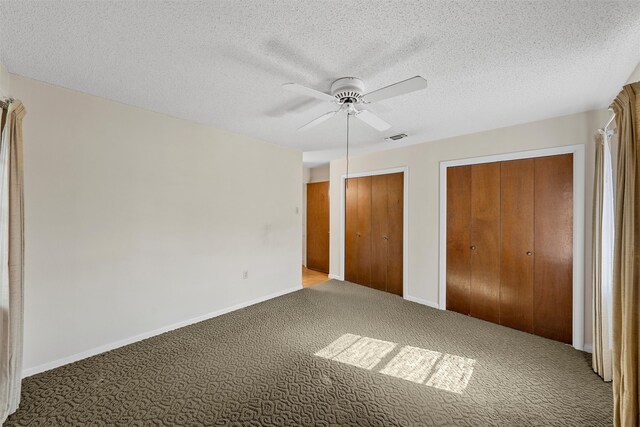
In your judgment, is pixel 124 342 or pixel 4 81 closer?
pixel 4 81

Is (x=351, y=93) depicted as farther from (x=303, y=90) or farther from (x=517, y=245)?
(x=517, y=245)

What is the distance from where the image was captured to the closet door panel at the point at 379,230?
175 inches

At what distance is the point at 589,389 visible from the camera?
2051 mm

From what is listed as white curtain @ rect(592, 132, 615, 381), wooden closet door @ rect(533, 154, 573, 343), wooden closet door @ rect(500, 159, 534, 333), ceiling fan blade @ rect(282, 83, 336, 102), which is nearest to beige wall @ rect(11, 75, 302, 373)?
ceiling fan blade @ rect(282, 83, 336, 102)

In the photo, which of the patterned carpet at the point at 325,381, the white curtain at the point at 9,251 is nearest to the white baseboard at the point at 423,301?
the patterned carpet at the point at 325,381

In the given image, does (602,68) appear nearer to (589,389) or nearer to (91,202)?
(589,389)

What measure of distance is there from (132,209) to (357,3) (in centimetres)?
273

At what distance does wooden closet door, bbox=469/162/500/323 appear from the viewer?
3229mm

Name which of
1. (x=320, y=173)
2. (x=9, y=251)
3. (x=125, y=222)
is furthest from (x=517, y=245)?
(x=9, y=251)

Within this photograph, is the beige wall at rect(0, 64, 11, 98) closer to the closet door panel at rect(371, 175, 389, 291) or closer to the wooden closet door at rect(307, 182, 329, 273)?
the closet door panel at rect(371, 175, 389, 291)

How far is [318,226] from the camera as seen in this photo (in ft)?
19.8

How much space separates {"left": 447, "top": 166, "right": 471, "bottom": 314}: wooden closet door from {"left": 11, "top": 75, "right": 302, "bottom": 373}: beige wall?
2.74 m

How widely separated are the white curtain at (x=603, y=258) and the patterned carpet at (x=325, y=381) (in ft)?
0.81

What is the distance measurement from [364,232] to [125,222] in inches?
139
